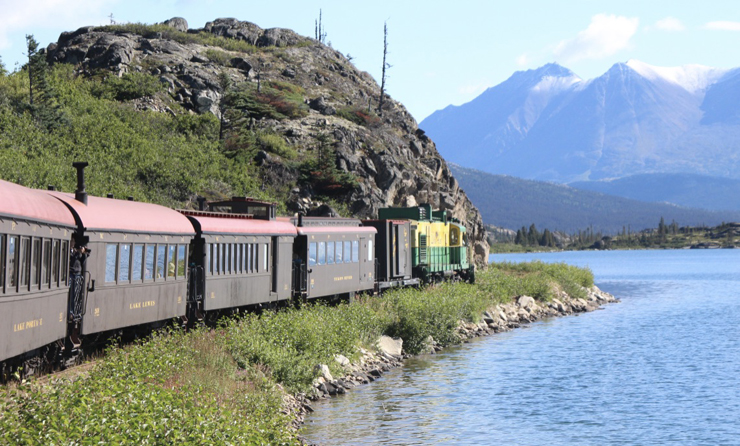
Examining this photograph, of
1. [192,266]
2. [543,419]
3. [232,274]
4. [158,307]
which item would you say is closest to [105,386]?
[158,307]

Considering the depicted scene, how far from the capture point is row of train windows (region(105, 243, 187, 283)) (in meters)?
20.9

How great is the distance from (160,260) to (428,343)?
18.3 m

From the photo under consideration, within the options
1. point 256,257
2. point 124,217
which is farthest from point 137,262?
point 256,257

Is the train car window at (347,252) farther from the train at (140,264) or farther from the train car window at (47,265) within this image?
the train car window at (47,265)

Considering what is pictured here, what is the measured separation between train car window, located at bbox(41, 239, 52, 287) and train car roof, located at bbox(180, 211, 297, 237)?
8.56m

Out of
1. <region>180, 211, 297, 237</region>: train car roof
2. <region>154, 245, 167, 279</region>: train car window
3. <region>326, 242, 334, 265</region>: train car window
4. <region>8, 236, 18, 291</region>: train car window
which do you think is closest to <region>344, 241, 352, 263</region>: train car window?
<region>326, 242, 334, 265</region>: train car window

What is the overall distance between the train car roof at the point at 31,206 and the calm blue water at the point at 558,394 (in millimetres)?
8510

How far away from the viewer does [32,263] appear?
16.3 m

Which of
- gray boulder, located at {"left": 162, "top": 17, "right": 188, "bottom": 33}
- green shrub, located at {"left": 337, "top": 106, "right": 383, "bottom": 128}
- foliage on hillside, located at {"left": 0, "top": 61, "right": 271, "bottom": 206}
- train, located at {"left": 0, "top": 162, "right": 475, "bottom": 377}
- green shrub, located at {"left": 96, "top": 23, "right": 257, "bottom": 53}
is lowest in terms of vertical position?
train, located at {"left": 0, "top": 162, "right": 475, "bottom": 377}

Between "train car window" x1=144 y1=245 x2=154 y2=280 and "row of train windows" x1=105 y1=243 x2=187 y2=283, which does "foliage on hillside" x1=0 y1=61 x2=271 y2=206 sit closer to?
"row of train windows" x1=105 y1=243 x2=187 y2=283

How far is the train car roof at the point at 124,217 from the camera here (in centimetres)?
1986

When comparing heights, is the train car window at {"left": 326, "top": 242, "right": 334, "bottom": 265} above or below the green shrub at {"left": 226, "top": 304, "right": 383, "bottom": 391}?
above

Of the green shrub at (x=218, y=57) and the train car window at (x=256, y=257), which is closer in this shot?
the train car window at (x=256, y=257)

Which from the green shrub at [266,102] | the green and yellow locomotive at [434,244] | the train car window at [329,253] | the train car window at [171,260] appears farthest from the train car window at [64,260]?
the green shrub at [266,102]
